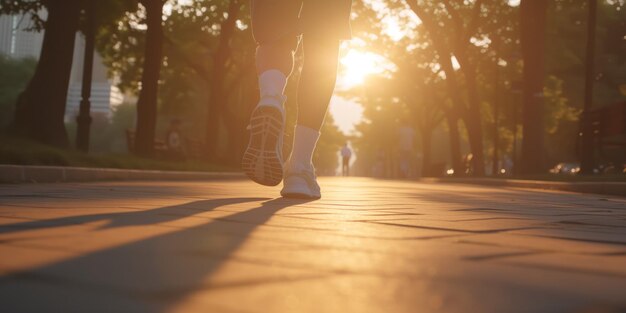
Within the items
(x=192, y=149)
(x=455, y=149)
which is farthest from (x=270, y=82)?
(x=192, y=149)

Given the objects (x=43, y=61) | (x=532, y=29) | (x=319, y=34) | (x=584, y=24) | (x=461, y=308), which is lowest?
(x=461, y=308)

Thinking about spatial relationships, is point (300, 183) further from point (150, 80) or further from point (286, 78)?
point (150, 80)

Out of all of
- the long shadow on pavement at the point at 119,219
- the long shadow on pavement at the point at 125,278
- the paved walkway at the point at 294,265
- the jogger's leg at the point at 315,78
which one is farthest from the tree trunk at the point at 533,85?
the long shadow on pavement at the point at 125,278

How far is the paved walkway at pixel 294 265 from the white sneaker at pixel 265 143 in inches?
63.4

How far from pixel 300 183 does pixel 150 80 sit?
14936mm

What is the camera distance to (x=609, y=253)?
2.02 m

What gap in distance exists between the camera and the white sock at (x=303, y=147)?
439 centimetres

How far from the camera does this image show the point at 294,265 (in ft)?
4.84

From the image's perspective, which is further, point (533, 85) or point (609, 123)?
point (533, 85)

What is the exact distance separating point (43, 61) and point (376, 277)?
13237mm

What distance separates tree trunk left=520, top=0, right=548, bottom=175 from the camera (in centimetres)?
1791

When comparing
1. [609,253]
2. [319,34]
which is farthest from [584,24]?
[609,253]

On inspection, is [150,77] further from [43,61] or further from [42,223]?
[42,223]

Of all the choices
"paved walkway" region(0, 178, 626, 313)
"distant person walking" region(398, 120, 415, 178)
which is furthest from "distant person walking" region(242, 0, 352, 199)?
"distant person walking" region(398, 120, 415, 178)
